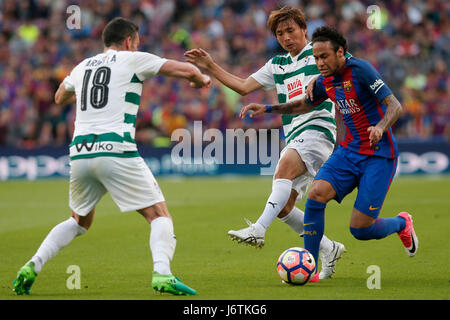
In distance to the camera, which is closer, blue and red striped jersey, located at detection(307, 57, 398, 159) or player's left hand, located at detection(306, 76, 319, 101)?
blue and red striped jersey, located at detection(307, 57, 398, 159)

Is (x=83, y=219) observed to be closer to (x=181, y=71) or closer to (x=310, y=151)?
(x=181, y=71)

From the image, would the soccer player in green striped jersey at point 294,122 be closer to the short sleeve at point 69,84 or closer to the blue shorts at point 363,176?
the blue shorts at point 363,176

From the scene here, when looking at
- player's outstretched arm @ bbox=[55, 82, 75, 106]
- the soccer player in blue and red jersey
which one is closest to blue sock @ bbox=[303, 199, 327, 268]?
the soccer player in blue and red jersey

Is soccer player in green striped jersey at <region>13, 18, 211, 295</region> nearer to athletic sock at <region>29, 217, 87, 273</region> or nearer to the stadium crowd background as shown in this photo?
athletic sock at <region>29, 217, 87, 273</region>

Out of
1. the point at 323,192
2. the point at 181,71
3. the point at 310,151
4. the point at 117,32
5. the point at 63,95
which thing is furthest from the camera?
the point at 310,151

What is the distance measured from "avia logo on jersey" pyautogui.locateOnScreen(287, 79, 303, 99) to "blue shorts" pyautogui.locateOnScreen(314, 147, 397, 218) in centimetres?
114

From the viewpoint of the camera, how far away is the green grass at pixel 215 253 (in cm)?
698

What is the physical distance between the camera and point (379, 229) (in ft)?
25.0

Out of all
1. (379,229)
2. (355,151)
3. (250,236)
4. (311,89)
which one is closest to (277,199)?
(250,236)

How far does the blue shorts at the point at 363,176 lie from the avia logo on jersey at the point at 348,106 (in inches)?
15.9

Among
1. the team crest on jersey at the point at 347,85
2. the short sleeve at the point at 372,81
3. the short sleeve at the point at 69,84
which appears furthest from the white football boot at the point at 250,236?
the short sleeve at the point at 69,84

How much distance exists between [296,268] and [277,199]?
978 millimetres

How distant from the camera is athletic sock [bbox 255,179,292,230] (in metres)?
7.90

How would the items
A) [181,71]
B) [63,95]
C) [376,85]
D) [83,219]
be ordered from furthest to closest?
[376,85]
[63,95]
[83,219]
[181,71]
